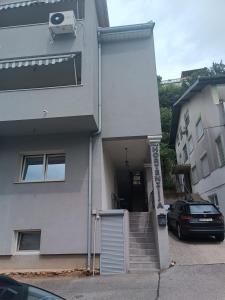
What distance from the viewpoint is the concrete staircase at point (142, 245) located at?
1125 cm

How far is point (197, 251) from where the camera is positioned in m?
12.9

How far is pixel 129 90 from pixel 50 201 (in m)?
6.51

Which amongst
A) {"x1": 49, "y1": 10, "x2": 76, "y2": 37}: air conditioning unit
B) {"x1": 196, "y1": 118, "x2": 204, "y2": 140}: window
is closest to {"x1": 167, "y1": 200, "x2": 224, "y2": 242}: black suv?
{"x1": 49, "y1": 10, "x2": 76, "y2": 37}: air conditioning unit

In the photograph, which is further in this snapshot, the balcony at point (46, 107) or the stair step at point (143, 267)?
the balcony at point (46, 107)

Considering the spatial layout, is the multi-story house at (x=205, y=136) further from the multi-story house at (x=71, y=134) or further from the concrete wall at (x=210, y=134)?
the multi-story house at (x=71, y=134)

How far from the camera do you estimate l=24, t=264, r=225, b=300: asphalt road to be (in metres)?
8.04

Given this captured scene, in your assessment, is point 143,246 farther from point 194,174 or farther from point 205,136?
point 194,174

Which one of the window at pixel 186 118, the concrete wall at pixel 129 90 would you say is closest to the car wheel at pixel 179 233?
the concrete wall at pixel 129 90

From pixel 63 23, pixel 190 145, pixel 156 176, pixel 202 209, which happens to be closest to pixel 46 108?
pixel 63 23

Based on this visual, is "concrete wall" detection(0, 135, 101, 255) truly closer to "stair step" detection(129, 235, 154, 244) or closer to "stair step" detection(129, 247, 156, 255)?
"stair step" detection(129, 247, 156, 255)

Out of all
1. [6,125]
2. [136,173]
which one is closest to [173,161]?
[136,173]

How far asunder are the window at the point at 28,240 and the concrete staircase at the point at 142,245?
4.03m

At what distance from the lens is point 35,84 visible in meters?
14.5

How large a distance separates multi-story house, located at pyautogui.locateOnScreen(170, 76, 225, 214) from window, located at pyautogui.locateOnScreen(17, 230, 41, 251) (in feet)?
43.5
